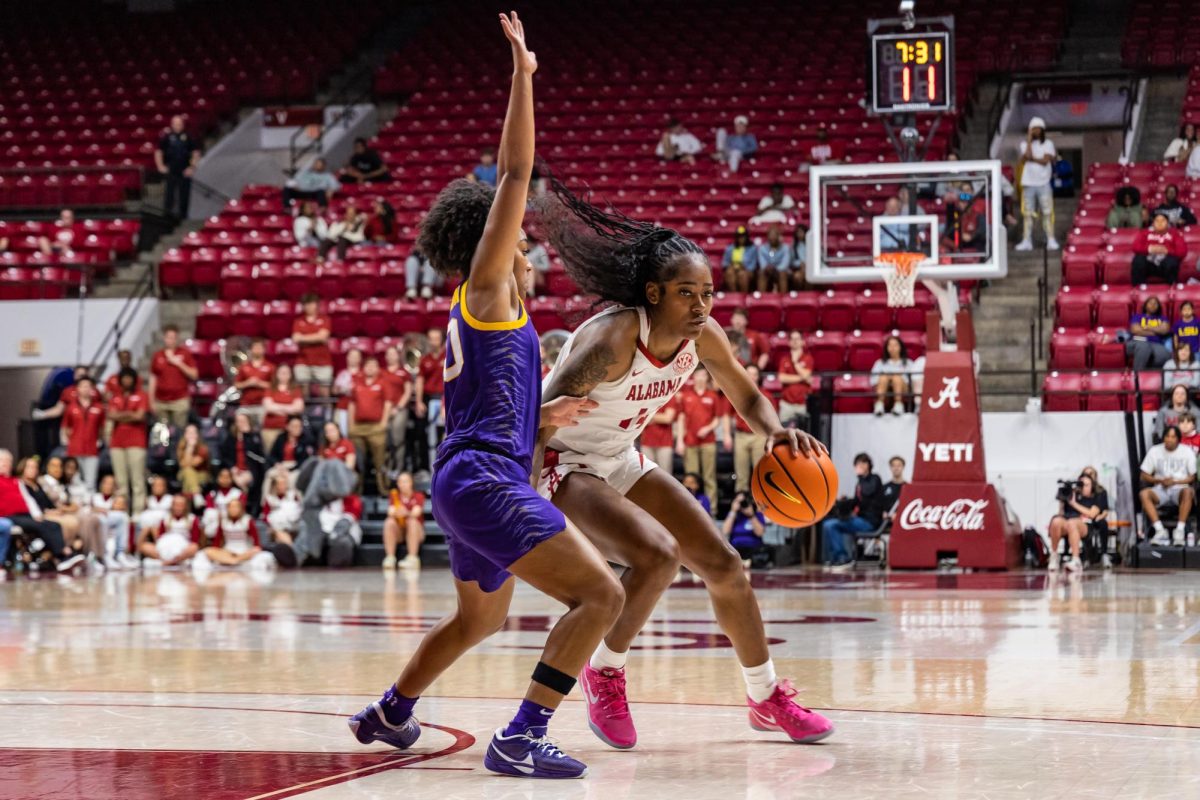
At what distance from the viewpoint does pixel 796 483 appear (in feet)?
17.9

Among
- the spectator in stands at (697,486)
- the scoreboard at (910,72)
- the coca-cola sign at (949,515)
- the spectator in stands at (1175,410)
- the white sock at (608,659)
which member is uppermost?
the scoreboard at (910,72)

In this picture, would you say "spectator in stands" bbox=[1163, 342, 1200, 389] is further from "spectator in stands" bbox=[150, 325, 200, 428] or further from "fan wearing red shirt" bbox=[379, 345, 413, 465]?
"spectator in stands" bbox=[150, 325, 200, 428]

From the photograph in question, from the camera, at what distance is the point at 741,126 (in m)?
23.0

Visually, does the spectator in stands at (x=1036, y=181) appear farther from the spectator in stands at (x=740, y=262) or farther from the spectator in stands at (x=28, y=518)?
the spectator in stands at (x=28, y=518)

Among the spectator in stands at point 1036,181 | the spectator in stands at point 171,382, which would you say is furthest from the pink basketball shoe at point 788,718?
the spectator in stands at point 1036,181

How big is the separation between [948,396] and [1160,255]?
470 centimetres

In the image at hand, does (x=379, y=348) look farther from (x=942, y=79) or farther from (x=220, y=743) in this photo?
(x=220, y=743)

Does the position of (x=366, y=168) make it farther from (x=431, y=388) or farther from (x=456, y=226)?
(x=456, y=226)

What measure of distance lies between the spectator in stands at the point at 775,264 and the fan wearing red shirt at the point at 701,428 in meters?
3.28

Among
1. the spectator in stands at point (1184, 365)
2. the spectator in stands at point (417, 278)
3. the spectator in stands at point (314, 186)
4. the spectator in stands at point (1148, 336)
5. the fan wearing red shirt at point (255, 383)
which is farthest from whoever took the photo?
the spectator in stands at point (314, 186)

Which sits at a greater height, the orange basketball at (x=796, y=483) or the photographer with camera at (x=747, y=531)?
the orange basketball at (x=796, y=483)

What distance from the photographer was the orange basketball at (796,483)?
5.44 meters

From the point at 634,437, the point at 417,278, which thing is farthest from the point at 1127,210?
the point at 634,437

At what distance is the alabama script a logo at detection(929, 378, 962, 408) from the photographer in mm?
14766
